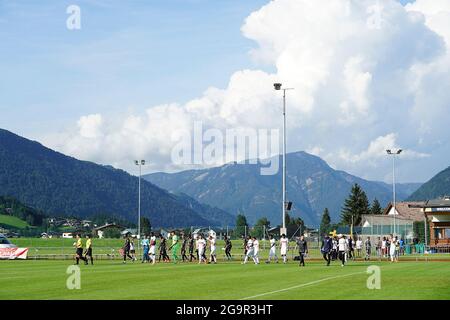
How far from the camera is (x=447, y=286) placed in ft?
85.9

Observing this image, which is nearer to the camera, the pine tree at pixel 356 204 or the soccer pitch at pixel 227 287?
the soccer pitch at pixel 227 287

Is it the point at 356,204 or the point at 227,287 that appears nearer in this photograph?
the point at 227,287

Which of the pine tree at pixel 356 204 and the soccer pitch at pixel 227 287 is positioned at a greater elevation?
the pine tree at pixel 356 204

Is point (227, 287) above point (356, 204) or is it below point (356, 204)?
below

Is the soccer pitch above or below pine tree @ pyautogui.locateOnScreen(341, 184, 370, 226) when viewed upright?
below

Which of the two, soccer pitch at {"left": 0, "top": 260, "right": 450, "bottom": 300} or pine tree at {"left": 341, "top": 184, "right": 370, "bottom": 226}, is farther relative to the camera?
pine tree at {"left": 341, "top": 184, "right": 370, "bottom": 226}

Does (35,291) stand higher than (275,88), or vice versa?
(275,88)
